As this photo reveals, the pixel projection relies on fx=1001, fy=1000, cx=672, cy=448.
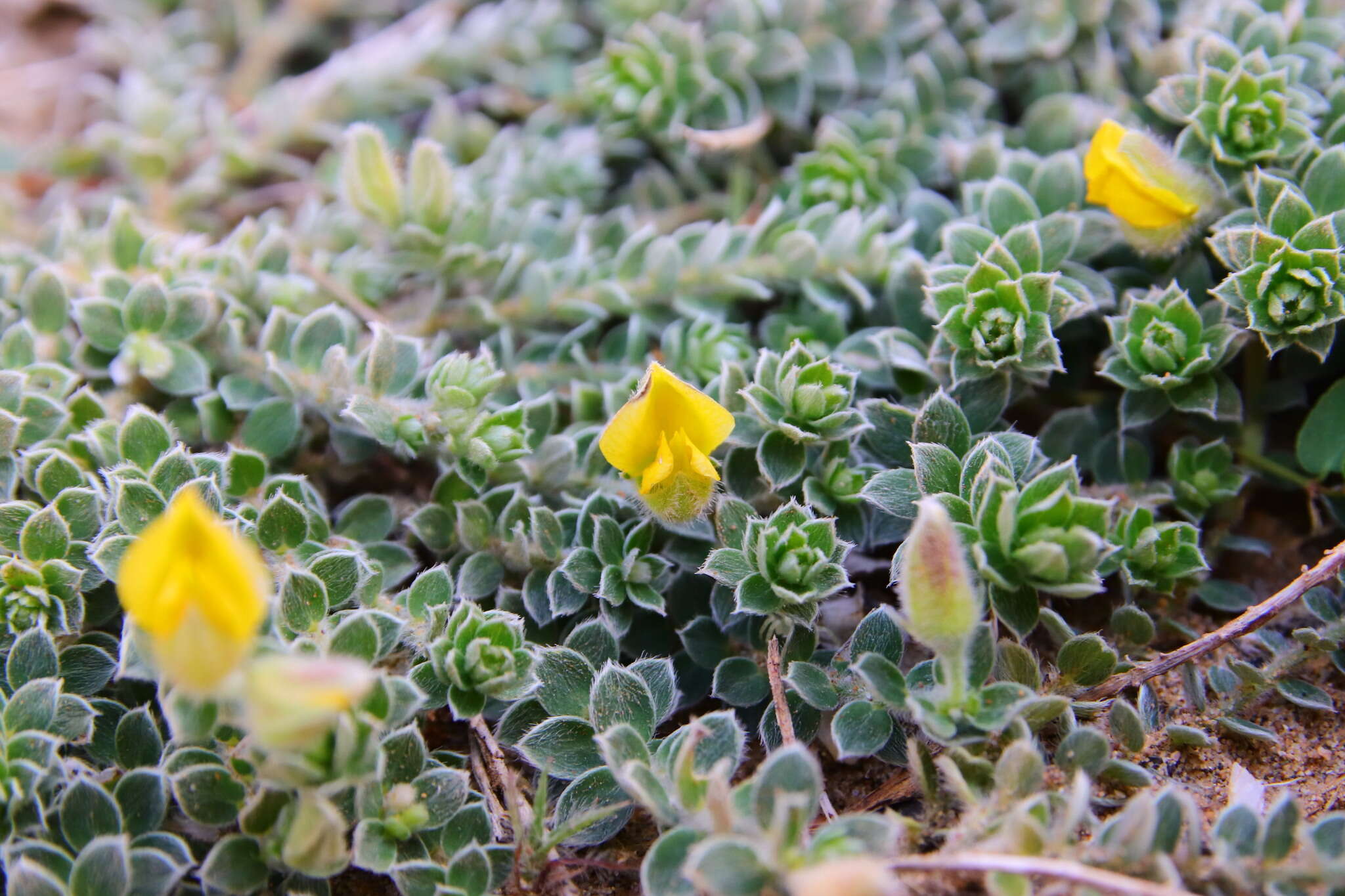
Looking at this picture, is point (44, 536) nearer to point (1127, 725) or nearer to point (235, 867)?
point (235, 867)

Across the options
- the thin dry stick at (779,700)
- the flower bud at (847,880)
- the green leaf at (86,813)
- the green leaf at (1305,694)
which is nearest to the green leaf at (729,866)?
the flower bud at (847,880)

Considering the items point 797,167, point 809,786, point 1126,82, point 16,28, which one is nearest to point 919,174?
point 797,167

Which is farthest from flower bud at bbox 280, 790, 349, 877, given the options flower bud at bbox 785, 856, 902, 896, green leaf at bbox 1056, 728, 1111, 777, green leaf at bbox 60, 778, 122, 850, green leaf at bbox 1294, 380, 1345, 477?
green leaf at bbox 1294, 380, 1345, 477

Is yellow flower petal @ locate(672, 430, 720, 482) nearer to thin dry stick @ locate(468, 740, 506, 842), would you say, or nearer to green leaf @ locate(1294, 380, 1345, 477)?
thin dry stick @ locate(468, 740, 506, 842)

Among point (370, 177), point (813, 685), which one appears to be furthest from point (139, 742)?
point (370, 177)

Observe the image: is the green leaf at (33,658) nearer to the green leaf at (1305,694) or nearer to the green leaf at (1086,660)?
the green leaf at (1086,660)

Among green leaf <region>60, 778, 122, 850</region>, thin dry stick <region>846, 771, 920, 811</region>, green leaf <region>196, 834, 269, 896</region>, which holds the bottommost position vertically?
thin dry stick <region>846, 771, 920, 811</region>

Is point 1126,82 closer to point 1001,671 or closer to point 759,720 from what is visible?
point 1001,671
